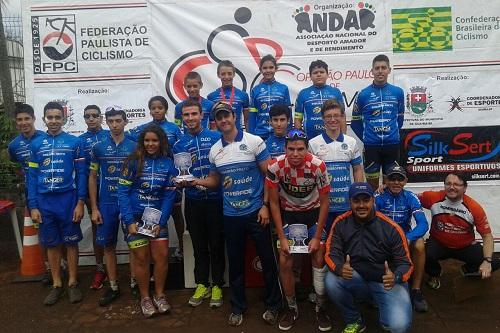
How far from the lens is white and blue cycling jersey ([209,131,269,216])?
11.5 feet

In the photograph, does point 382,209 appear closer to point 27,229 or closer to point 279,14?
point 279,14

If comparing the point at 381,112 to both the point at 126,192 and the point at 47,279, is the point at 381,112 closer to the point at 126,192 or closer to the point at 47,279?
the point at 126,192

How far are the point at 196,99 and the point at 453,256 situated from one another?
3.08 meters

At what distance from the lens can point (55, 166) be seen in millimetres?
4066

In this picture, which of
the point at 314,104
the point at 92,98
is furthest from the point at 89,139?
the point at 314,104

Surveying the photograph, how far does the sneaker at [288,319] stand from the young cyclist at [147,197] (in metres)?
1.06

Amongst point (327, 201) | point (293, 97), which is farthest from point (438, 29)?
point (327, 201)

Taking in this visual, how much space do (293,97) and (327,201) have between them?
223 cm

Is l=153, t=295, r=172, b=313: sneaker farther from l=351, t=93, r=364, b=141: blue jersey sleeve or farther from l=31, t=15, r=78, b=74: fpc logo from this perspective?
l=31, t=15, r=78, b=74: fpc logo

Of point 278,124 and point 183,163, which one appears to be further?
point 278,124

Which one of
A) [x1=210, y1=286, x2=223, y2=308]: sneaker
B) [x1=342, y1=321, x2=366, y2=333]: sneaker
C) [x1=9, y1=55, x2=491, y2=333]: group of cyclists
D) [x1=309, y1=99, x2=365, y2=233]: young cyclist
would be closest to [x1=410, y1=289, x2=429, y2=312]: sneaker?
[x1=9, y1=55, x2=491, y2=333]: group of cyclists

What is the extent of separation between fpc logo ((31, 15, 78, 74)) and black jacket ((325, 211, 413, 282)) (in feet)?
13.1

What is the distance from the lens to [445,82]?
5168 millimetres

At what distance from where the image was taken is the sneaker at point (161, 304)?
12.3ft
